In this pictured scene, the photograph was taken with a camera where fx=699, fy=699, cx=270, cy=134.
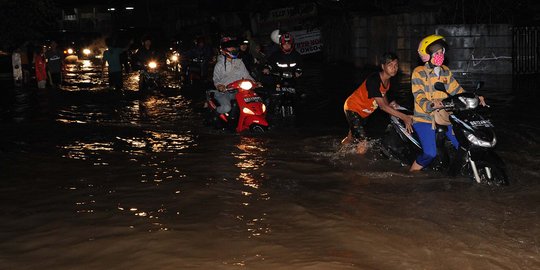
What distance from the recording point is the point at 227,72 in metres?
12.3

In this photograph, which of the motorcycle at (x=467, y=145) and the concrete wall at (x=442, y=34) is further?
the concrete wall at (x=442, y=34)

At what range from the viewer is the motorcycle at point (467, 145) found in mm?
7129

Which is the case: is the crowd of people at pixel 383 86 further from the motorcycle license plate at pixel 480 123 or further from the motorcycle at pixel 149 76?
the motorcycle at pixel 149 76

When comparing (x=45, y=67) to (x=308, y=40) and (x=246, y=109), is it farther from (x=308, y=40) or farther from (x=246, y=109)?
(x=246, y=109)

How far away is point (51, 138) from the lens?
11.7 meters

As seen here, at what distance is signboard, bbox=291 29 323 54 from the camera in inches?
1166

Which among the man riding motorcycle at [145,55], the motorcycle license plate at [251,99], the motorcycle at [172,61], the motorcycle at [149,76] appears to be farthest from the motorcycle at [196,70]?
the motorcycle license plate at [251,99]

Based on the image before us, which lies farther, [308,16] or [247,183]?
[308,16]

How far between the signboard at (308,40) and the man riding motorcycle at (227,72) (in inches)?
692

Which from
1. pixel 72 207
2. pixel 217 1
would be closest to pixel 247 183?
pixel 72 207

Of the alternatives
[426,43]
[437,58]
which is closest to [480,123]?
[437,58]

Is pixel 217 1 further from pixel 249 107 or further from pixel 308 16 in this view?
pixel 249 107

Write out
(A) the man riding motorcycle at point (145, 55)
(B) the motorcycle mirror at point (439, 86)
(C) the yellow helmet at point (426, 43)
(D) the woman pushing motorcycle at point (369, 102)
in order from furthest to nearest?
1. (A) the man riding motorcycle at point (145, 55)
2. (D) the woman pushing motorcycle at point (369, 102)
3. (C) the yellow helmet at point (426, 43)
4. (B) the motorcycle mirror at point (439, 86)

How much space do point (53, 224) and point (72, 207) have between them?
0.60m
